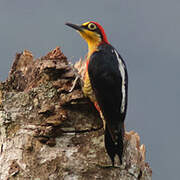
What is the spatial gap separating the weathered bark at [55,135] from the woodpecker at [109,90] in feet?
0.33

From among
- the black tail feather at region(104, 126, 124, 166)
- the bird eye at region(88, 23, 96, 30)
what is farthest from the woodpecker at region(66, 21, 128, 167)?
the bird eye at region(88, 23, 96, 30)

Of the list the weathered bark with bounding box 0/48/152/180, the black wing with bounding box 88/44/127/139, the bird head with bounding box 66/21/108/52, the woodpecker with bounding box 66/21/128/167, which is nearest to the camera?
the weathered bark with bounding box 0/48/152/180

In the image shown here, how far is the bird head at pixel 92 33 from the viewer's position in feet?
15.3

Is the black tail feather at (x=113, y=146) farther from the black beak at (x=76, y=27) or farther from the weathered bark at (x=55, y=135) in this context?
the black beak at (x=76, y=27)

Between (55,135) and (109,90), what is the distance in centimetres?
86

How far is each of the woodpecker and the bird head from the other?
0.28 metres

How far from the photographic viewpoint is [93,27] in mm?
4734

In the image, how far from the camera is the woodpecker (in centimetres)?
338

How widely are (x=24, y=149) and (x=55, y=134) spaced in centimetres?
34

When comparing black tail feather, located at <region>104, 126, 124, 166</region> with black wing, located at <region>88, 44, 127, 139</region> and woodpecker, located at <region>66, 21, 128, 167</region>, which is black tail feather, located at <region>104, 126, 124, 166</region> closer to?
woodpecker, located at <region>66, 21, 128, 167</region>

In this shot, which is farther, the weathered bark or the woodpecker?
the woodpecker

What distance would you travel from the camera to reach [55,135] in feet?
10.8

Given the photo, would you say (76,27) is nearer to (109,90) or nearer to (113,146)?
(109,90)

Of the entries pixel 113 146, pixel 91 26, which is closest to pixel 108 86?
pixel 113 146
